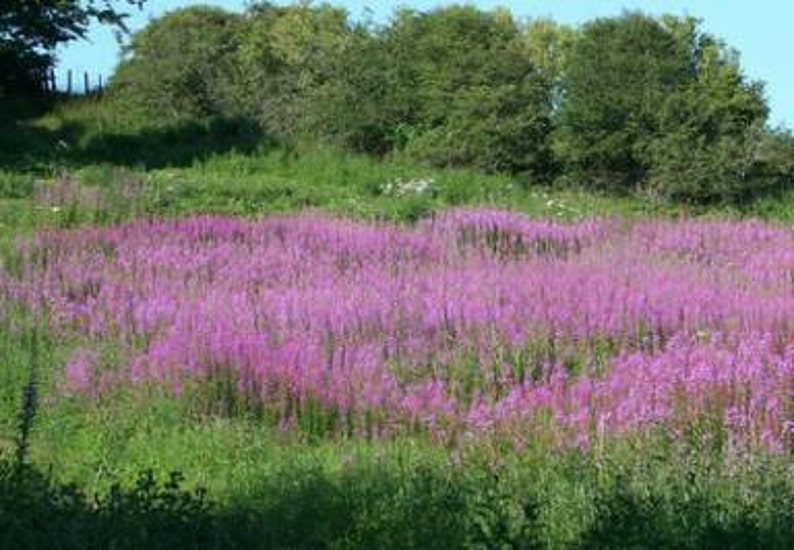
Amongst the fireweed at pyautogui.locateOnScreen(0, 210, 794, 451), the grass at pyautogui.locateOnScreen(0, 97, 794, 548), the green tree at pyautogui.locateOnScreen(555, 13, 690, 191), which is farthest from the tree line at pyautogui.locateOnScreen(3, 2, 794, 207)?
the grass at pyautogui.locateOnScreen(0, 97, 794, 548)

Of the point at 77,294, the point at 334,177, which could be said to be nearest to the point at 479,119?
the point at 334,177

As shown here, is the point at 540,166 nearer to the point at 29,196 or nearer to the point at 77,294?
the point at 29,196

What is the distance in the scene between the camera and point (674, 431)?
8.38 m

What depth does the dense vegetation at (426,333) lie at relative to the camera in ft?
21.8

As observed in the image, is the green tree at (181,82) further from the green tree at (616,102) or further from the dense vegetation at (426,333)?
the green tree at (616,102)

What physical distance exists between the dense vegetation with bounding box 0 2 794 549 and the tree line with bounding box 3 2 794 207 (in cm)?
11

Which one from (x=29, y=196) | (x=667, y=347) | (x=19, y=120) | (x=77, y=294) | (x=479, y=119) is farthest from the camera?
(x=19, y=120)

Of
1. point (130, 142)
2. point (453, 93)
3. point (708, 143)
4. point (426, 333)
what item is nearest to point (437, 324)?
point (426, 333)

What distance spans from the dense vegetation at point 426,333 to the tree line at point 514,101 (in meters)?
0.11

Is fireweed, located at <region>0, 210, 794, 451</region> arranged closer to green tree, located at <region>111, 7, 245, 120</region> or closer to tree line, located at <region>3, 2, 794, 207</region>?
tree line, located at <region>3, 2, 794, 207</region>

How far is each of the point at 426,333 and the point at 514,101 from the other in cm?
1697

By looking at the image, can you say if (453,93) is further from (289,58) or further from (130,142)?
(289,58)

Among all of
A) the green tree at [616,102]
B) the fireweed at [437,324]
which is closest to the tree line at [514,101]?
the green tree at [616,102]

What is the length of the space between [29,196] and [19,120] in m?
14.5
